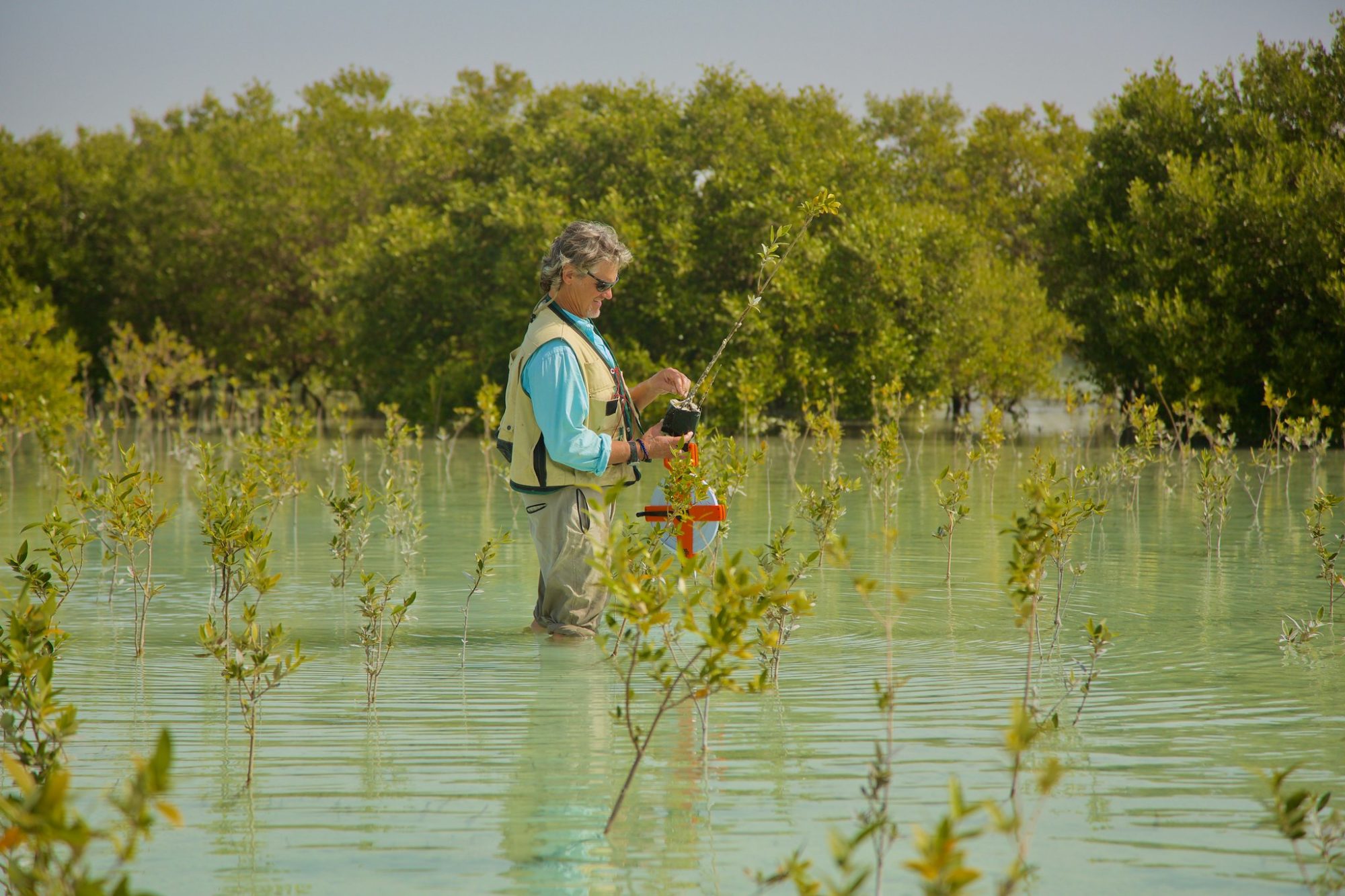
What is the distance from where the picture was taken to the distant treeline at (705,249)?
72.4ft

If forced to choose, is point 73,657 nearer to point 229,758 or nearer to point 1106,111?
point 229,758

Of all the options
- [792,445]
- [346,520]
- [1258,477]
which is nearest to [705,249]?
[792,445]

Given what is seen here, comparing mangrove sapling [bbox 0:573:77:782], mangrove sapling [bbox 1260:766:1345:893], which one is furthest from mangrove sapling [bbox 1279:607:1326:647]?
mangrove sapling [bbox 0:573:77:782]

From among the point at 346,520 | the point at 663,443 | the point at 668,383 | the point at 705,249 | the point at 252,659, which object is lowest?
the point at 252,659

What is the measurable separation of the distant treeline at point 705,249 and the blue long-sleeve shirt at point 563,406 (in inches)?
458

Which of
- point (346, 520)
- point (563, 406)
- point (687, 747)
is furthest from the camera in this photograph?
point (346, 520)

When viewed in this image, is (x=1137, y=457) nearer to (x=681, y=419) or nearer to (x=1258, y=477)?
(x=1258, y=477)

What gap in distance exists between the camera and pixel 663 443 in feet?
21.0

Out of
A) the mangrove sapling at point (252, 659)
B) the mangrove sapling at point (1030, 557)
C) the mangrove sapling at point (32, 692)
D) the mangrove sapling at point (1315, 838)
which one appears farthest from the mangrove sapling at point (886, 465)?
the mangrove sapling at point (32, 692)

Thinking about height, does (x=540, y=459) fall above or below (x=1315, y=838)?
above

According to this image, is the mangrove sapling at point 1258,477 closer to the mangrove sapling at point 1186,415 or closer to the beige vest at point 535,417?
the mangrove sapling at point 1186,415

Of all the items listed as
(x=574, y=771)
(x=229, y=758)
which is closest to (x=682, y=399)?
(x=574, y=771)

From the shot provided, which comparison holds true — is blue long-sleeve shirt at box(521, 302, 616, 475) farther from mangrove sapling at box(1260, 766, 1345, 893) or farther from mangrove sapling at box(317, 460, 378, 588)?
mangrove sapling at box(1260, 766, 1345, 893)

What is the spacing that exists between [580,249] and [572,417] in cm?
76
